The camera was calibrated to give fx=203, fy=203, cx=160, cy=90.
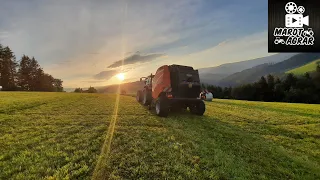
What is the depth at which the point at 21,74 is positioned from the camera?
247 feet

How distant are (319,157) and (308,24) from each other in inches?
699

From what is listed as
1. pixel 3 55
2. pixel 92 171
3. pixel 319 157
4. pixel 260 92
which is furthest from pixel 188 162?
pixel 3 55

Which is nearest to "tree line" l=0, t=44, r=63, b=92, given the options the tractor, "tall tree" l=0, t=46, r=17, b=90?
"tall tree" l=0, t=46, r=17, b=90

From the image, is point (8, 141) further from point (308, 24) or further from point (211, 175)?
point (308, 24)

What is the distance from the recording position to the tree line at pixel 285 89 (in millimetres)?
63469

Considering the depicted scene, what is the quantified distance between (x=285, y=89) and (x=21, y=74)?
94.8 m

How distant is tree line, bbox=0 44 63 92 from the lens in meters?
70.2

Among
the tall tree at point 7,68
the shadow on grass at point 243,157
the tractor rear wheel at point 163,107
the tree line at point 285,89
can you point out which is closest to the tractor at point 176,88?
the tractor rear wheel at point 163,107

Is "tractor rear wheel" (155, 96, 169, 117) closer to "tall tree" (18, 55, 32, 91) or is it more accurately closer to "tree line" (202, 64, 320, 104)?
"tree line" (202, 64, 320, 104)

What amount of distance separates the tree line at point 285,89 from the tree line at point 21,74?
7788 centimetres

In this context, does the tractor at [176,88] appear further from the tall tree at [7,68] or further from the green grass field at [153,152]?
the tall tree at [7,68]

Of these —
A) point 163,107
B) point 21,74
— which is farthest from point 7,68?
point 163,107

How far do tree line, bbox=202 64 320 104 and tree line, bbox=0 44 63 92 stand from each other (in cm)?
7788

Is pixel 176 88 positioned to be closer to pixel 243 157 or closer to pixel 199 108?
pixel 199 108
